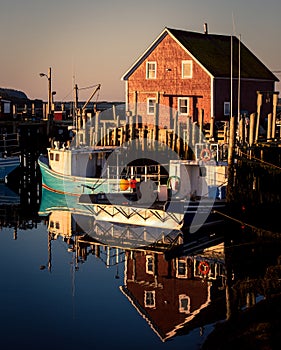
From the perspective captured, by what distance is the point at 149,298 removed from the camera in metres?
22.0

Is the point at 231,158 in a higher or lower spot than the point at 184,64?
lower

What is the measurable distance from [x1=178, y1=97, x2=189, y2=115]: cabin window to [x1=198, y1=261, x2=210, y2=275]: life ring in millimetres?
22761

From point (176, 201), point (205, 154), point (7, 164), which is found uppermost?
point (205, 154)

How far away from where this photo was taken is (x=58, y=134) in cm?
6712

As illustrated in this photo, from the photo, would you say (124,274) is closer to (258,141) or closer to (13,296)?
(13,296)

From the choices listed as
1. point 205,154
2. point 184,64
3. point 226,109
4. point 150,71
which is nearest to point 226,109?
point 226,109

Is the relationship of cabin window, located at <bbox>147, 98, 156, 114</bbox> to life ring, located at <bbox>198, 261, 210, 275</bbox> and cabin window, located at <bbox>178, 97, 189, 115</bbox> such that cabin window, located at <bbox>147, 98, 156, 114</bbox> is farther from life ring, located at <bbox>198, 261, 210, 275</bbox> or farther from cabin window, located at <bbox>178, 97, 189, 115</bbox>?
life ring, located at <bbox>198, 261, 210, 275</bbox>

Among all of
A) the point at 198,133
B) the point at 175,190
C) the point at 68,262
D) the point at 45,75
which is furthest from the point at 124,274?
the point at 45,75

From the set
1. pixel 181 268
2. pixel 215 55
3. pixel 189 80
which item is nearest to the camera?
pixel 181 268

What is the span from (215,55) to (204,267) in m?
26.2

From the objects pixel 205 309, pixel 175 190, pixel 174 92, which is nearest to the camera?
pixel 205 309

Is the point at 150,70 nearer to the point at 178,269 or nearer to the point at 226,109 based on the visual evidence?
the point at 226,109

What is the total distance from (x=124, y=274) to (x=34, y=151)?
43.6 m

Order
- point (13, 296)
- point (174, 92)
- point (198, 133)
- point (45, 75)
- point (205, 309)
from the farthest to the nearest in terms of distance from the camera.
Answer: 1. point (45, 75)
2. point (174, 92)
3. point (198, 133)
4. point (13, 296)
5. point (205, 309)
